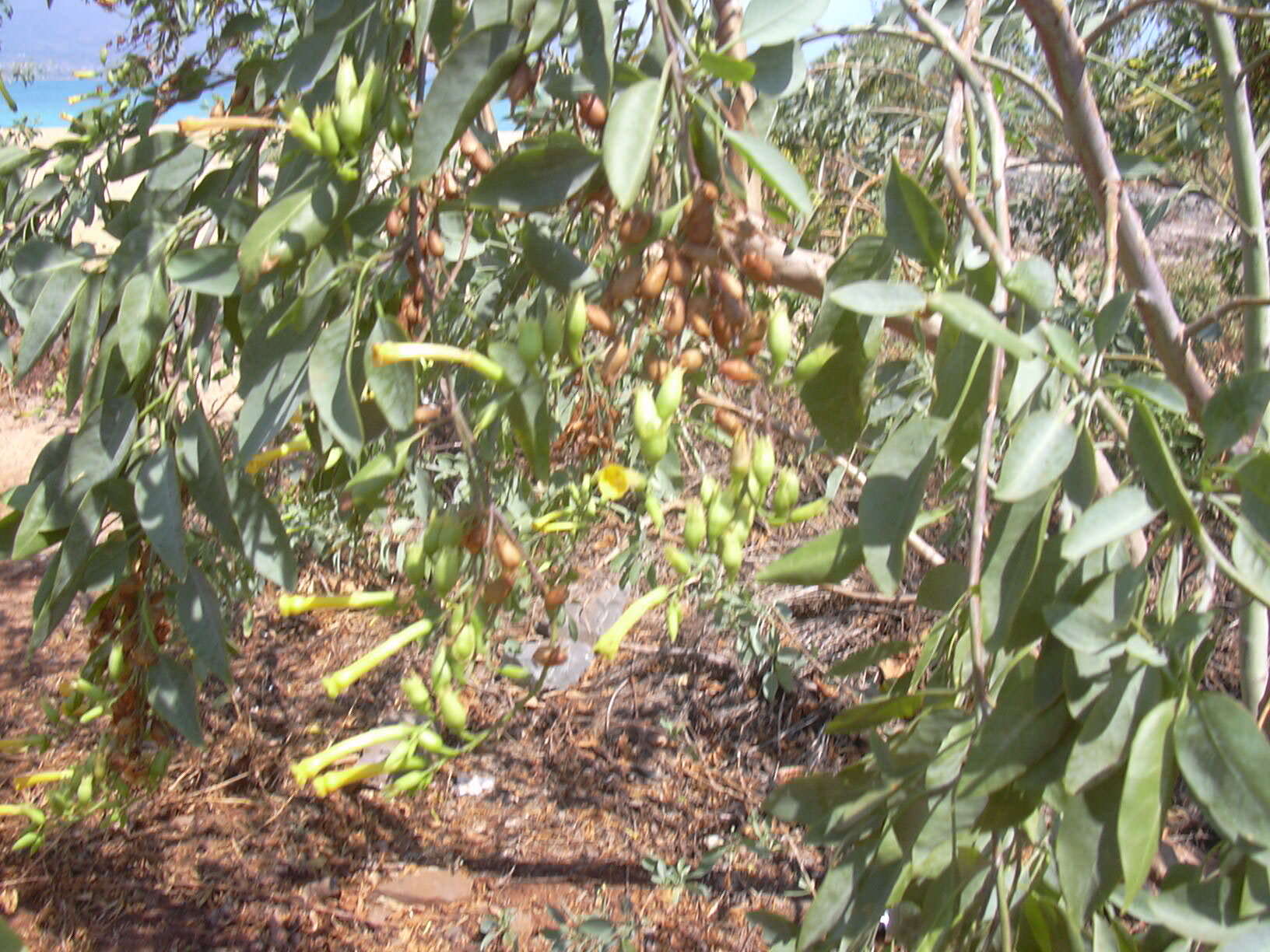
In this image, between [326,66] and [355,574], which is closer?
[326,66]

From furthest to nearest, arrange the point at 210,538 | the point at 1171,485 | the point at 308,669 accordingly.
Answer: the point at 308,669 < the point at 210,538 < the point at 1171,485

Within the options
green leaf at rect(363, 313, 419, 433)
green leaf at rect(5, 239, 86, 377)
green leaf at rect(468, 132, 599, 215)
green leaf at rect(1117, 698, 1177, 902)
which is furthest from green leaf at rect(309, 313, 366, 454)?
green leaf at rect(1117, 698, 1177, 902)

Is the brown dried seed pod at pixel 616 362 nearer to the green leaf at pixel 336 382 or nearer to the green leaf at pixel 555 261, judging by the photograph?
the green leaf at pixel 555 261

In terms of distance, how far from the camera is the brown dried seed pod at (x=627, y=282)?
57 centimetres

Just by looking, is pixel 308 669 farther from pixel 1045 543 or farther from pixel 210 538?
pixel 1045 543

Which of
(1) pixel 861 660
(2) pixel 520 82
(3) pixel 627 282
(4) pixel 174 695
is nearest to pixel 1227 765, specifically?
(1) pixel 861 660

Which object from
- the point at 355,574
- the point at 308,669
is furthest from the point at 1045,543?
the point at 355,574

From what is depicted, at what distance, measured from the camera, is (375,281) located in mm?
688

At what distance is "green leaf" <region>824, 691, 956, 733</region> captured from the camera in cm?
62

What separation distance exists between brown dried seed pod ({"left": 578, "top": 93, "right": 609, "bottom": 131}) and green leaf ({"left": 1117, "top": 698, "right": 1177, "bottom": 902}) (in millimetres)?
417

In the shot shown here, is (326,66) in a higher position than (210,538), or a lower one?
higher

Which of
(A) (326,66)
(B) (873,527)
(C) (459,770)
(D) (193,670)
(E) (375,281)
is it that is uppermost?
(A) (326,66)

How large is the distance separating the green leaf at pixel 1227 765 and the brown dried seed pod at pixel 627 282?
34 cm

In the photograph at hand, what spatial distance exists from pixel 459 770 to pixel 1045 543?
6.29 ft
